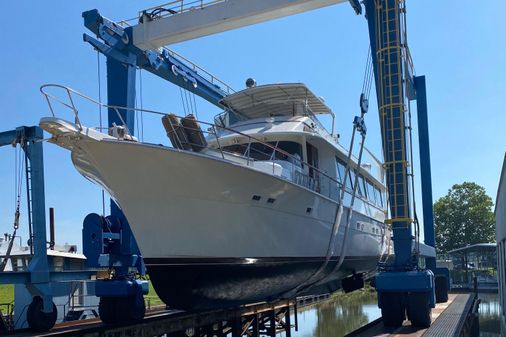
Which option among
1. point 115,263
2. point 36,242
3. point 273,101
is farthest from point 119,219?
point 273,101

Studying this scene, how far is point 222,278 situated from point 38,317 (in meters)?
3.84

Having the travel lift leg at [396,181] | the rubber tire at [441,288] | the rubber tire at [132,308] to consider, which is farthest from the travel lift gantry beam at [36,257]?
the rubber tire at [441,288]

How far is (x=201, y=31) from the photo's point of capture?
38.8ft

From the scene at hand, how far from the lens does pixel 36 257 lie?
974 cm

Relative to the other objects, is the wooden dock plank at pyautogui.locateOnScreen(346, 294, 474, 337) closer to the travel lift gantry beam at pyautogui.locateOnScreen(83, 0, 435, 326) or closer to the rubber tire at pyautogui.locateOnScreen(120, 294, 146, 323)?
the travel lift gantry beam at pyautogui.locateOnScreen(83, 0, 435, 326)

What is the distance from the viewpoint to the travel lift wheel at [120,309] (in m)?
9.50

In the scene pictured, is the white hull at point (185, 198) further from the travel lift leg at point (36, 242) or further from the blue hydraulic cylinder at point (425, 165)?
the blue hydraulic cylinder at point (425, 165)

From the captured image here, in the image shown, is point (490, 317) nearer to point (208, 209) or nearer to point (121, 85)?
point (121, 85)

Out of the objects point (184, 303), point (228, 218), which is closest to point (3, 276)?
point (184, 303)

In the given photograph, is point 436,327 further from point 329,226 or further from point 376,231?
point 376,231

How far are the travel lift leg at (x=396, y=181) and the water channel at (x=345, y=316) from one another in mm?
11001

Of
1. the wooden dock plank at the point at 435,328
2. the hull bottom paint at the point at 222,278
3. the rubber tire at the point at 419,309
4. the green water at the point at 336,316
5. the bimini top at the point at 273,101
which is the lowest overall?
the green water at the point at 336,316

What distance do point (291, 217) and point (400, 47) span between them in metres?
3.85

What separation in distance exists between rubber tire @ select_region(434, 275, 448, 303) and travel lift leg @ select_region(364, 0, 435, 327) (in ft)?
13.6
